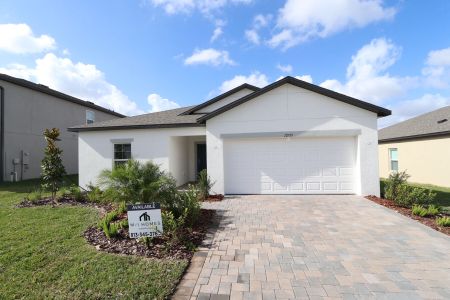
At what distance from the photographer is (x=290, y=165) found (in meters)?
10.7

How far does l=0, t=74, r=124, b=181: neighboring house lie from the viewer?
634 inches

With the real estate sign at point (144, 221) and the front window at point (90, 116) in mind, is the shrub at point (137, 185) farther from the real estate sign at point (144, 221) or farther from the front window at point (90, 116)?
the front window at point (90, 116)

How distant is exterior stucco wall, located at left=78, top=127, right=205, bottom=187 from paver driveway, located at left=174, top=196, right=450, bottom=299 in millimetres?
5546

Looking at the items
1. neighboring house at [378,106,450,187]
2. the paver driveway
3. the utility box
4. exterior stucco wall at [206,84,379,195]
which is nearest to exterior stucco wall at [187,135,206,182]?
exterior stucco wall at [206,84,379,195]

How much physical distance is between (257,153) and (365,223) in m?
5.10

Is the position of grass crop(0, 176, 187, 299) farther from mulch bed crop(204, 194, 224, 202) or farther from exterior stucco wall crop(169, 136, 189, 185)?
exterior stucco wall crop(169, 136, 189, 185)

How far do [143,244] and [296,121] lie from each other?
25.2 feet

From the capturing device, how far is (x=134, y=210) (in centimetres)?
500

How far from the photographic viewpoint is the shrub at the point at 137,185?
6.45m

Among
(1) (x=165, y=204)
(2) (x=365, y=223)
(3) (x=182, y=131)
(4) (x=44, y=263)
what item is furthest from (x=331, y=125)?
(4) (x=44, y=263)

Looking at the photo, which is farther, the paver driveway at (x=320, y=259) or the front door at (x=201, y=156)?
the front door at (x=201, y=156)

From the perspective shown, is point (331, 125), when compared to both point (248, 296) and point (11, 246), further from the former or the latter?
point (11, 246)

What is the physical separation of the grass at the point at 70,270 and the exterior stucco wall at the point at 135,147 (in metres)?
6.11

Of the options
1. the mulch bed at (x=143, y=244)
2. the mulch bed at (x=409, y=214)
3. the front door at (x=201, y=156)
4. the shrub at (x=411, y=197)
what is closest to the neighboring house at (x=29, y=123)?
the front door at (x=201, y=156)
